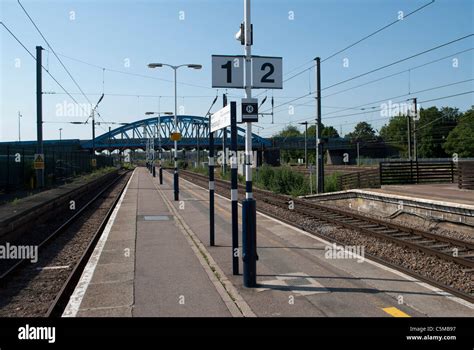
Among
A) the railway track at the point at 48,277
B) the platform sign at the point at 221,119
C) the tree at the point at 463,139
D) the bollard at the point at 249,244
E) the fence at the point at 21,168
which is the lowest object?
the railway track at the point at 48,277

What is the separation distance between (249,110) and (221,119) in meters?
1.38

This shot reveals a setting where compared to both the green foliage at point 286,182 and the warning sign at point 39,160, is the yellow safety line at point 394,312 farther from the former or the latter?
the warning sign at point 39,160

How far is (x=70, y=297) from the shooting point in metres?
7.32

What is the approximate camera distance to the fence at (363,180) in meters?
25.7

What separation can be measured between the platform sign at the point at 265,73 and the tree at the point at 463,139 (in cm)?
8217

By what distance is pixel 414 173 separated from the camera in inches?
1045

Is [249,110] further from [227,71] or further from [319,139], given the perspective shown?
[319,139]

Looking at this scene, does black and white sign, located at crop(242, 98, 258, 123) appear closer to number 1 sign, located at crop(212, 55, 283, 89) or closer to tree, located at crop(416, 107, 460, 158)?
number 1 sign, located at crop(212, 55, 283, 89)

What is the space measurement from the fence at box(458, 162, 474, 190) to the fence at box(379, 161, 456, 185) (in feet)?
15.1

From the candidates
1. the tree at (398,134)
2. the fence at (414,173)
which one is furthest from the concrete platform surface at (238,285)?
the tree at (398,134)
